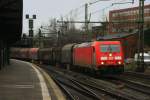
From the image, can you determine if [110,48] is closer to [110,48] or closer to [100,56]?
[110,48]

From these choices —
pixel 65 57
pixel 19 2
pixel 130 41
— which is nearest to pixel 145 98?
pixel 19 2

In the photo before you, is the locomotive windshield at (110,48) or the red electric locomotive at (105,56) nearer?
the red electric locomotive at (105,56)

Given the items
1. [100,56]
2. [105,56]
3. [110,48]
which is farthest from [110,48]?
[100,56]

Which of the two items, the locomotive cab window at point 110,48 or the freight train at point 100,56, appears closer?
the freight train at point 100,56

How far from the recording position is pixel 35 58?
9081cm

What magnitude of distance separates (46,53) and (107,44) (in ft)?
135

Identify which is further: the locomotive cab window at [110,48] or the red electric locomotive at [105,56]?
the locomotive cab window at [110,48]

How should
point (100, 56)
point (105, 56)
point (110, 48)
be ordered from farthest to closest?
point (110, 48) → point (105, 56) → point (100, 56)

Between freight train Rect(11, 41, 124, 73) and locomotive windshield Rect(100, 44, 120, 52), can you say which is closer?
freight train Rect(11, 41, 124, 73)

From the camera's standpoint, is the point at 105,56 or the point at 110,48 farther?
the point at 110,48

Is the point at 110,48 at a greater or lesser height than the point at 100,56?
greater

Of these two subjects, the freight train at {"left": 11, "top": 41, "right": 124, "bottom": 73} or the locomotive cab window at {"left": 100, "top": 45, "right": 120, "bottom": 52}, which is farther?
the locomotive cab window at {"left": 100, "top": 45, "right": 120, "bottom": 52}

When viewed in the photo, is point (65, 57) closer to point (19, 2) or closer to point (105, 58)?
point (105, 58)

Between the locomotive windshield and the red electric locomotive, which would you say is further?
the locomotive windshield
